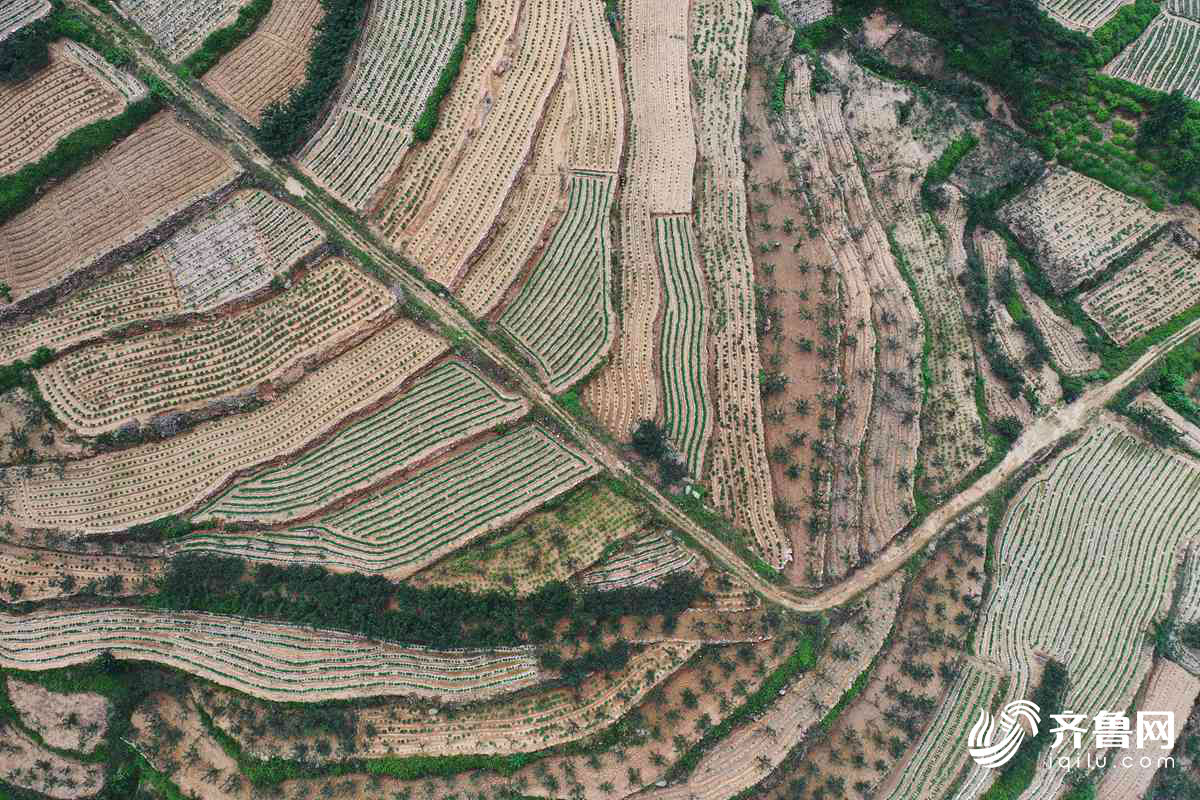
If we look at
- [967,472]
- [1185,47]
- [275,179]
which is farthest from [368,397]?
[1185,47]

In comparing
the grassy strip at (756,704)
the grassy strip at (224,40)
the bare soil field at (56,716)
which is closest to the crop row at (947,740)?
the grassy strip at (756,704)

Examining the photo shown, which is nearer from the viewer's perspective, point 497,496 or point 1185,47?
point 497,496

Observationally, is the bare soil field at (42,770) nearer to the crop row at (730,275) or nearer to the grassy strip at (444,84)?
the crop row at (730,275)

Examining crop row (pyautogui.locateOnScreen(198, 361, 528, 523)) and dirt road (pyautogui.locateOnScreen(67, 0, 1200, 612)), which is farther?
dirt road (pyautogui.locateOnScreen(67, 0, 1200, 612))

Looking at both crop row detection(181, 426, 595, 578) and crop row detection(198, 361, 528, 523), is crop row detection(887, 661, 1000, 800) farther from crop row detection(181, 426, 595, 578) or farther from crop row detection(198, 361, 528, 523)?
crop row detection(198, 361, 528, 523)

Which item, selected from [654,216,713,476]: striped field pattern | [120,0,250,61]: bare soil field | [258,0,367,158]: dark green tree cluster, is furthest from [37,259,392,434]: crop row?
[654,216,713,476]: striped field pattern

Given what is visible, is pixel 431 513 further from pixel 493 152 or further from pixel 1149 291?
pixel 1149 291

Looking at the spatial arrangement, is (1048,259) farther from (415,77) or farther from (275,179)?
(275,179)
